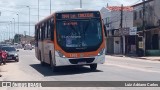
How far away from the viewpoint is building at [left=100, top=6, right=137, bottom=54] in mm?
59031

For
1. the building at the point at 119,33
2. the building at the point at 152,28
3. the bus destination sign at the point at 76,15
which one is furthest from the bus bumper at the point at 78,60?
the building at the point at 119,33

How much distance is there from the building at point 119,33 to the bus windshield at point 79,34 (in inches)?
1288

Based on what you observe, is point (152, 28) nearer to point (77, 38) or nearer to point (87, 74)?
point (77, 38)

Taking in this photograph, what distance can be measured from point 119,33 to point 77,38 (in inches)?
1574

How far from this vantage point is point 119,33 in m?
61.2

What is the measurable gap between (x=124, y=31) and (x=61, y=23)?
37.0m

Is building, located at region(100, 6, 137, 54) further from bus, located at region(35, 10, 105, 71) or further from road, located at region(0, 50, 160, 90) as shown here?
bus, located at region(35, 10, 105, 71)

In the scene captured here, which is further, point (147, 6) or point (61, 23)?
point (147, 6)

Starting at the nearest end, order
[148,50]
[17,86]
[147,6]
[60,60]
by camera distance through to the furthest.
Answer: [17,86] → [60,60] → [148,50] → [147,6]

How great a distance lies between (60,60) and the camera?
21.5 meters

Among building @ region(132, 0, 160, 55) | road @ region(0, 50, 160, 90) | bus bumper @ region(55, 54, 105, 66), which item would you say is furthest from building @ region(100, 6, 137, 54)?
bus bumper @ region(55, 54, 105, 66)

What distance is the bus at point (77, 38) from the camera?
21531 mm

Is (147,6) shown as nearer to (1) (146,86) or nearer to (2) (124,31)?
(2) (124,31)

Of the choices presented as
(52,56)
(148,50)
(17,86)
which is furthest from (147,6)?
(17,86)
